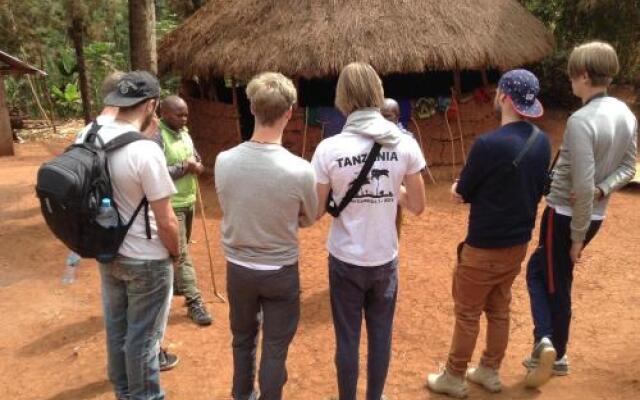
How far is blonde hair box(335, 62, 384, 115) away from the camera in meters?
2.66

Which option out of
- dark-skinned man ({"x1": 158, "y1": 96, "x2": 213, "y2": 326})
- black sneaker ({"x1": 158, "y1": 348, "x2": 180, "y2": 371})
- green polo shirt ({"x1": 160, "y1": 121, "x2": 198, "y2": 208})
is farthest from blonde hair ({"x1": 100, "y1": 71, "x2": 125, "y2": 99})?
black sneaker ({"x1": 158, "y1": 348, "x2": 180, "y2": 371})

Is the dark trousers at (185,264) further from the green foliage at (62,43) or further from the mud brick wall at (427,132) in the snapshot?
the green foliage at (62,43)

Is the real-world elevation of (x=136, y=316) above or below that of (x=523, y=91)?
below

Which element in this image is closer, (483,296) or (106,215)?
(106,215)

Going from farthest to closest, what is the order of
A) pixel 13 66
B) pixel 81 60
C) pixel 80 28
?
pixel 81 60 < pixel 80 28 < pixel 13 66

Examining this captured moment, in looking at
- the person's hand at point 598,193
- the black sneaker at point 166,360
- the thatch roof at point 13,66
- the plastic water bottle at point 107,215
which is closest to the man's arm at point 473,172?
the person's hand at point 598,193

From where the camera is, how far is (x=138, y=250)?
107 inches

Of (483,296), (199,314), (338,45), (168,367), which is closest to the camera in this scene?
(483,296)

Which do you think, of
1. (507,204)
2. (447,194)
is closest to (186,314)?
(507,204)

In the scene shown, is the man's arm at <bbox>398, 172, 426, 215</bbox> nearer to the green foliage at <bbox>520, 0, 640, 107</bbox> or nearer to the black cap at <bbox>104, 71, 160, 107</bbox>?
the black cap at <bbox>104, 71, 160, 107</bbox>

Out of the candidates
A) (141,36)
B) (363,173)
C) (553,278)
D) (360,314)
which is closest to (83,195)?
(363,173)

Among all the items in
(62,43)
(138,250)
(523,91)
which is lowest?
(138,250)

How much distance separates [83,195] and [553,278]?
2.46 m

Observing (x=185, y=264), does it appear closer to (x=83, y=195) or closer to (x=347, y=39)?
(x=83, y=195)
